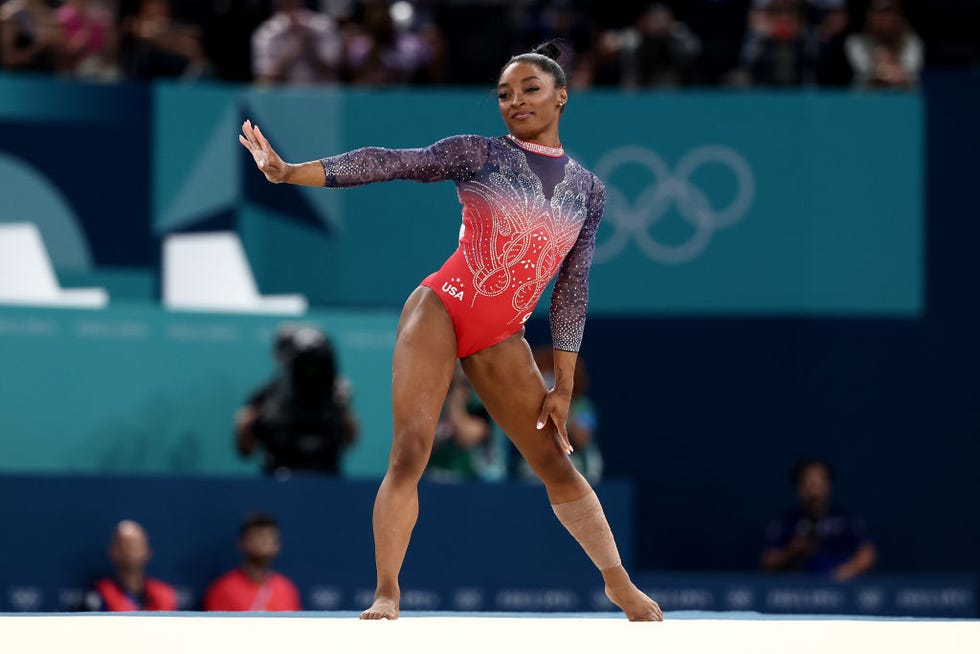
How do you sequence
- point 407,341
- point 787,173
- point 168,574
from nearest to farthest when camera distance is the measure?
point 407,341
point 168,574
point 787,173

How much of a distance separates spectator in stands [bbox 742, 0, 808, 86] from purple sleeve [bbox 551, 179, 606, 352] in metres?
5.50

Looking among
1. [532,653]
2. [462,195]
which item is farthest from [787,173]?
[532,653]

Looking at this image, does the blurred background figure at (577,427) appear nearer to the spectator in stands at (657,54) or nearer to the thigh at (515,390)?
the spectator in stands at (657,54)

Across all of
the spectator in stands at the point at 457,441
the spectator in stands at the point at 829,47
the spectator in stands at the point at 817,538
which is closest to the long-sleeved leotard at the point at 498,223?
the spectator in stands at the point at 457,441

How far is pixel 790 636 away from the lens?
404cm

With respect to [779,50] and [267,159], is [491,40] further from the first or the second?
[267,159]

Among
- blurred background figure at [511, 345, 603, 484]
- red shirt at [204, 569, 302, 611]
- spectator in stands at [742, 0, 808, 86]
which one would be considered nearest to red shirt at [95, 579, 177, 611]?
red shirt at [204, 569, 302, 611]

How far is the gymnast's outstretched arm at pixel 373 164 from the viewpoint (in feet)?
14.1

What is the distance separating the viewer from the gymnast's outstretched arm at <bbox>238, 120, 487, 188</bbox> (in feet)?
14.1

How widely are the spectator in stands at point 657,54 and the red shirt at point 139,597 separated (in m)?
4.54

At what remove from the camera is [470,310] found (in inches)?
181

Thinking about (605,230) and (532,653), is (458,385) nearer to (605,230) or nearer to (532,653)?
(605,230)

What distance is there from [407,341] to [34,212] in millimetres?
5190

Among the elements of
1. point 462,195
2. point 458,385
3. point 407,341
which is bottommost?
point 458,385
